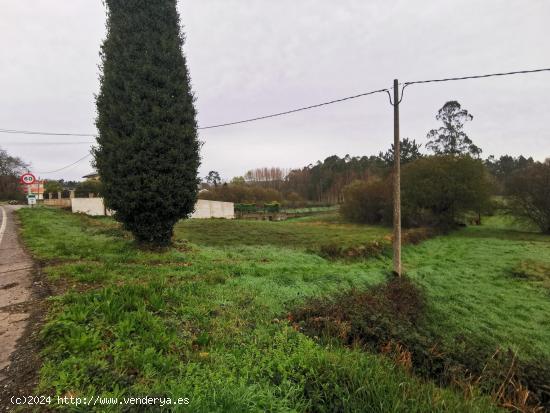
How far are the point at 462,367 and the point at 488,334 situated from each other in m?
3.87

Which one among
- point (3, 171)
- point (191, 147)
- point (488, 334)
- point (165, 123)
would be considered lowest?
point (488, 334)

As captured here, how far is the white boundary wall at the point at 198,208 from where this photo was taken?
77.7 feet

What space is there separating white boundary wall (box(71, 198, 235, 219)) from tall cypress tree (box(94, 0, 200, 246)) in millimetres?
8091

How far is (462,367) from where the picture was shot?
→ 405 centimetres

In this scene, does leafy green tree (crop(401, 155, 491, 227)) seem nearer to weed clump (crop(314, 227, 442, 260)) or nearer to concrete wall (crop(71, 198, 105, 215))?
weed clump (crop(314, 227, 442, 260))

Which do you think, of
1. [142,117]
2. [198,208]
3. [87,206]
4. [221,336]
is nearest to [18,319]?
[221,336]

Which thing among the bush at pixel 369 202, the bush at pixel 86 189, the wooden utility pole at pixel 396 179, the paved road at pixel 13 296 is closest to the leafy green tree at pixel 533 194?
the bush at pixel 369 202

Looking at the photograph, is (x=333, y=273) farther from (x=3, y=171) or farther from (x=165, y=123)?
(x=3, y=171)

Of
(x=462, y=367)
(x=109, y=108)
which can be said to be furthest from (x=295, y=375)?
(x=109, y=108)

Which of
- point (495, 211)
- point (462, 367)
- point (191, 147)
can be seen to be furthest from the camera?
point (495, 211)

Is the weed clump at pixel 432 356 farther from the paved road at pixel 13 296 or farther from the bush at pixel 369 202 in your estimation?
the bush at pixel 369 202

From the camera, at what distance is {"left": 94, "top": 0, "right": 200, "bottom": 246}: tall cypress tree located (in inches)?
336

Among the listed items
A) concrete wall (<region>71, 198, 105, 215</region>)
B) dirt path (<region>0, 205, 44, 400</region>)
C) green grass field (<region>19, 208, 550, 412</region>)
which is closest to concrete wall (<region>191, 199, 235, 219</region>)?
concrete wall (<region>71, 198, 105, 215</region>)

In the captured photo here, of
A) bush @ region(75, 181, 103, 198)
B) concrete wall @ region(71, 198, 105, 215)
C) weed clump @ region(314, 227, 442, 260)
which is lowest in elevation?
weed clump @ region(314, 227, 442, 260)
